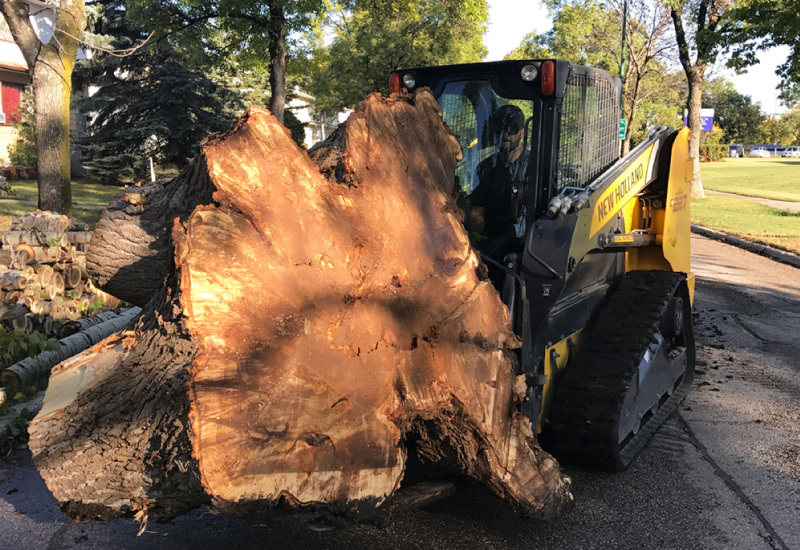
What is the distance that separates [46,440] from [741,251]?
14.6m

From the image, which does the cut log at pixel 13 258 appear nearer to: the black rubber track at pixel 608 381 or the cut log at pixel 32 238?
the cut log at pixel 32 238

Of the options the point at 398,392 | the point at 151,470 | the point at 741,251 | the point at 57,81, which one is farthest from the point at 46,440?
the point at 741,251

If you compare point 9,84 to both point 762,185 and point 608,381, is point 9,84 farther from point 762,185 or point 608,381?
point 762,185

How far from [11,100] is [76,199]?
10106 mm

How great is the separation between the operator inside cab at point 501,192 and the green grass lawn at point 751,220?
11.6m

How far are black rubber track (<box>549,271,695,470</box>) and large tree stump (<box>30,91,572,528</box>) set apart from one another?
0.81 meters

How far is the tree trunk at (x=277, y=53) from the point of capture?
667 inches

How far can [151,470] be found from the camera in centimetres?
273

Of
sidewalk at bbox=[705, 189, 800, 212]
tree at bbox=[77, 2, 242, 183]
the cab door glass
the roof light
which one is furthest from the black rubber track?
sidewalk at bbox=[705, 189, 800, 212]

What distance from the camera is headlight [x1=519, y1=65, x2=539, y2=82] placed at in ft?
13.4

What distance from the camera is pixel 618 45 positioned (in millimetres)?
30797

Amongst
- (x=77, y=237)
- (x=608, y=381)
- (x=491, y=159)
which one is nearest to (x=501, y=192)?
(x=491, y=159)

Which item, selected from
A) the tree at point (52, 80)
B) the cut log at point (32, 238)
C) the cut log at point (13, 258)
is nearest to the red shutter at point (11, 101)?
the tree at point (52, 80)

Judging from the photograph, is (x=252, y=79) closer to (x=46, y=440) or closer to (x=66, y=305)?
(x=66, y=305)
